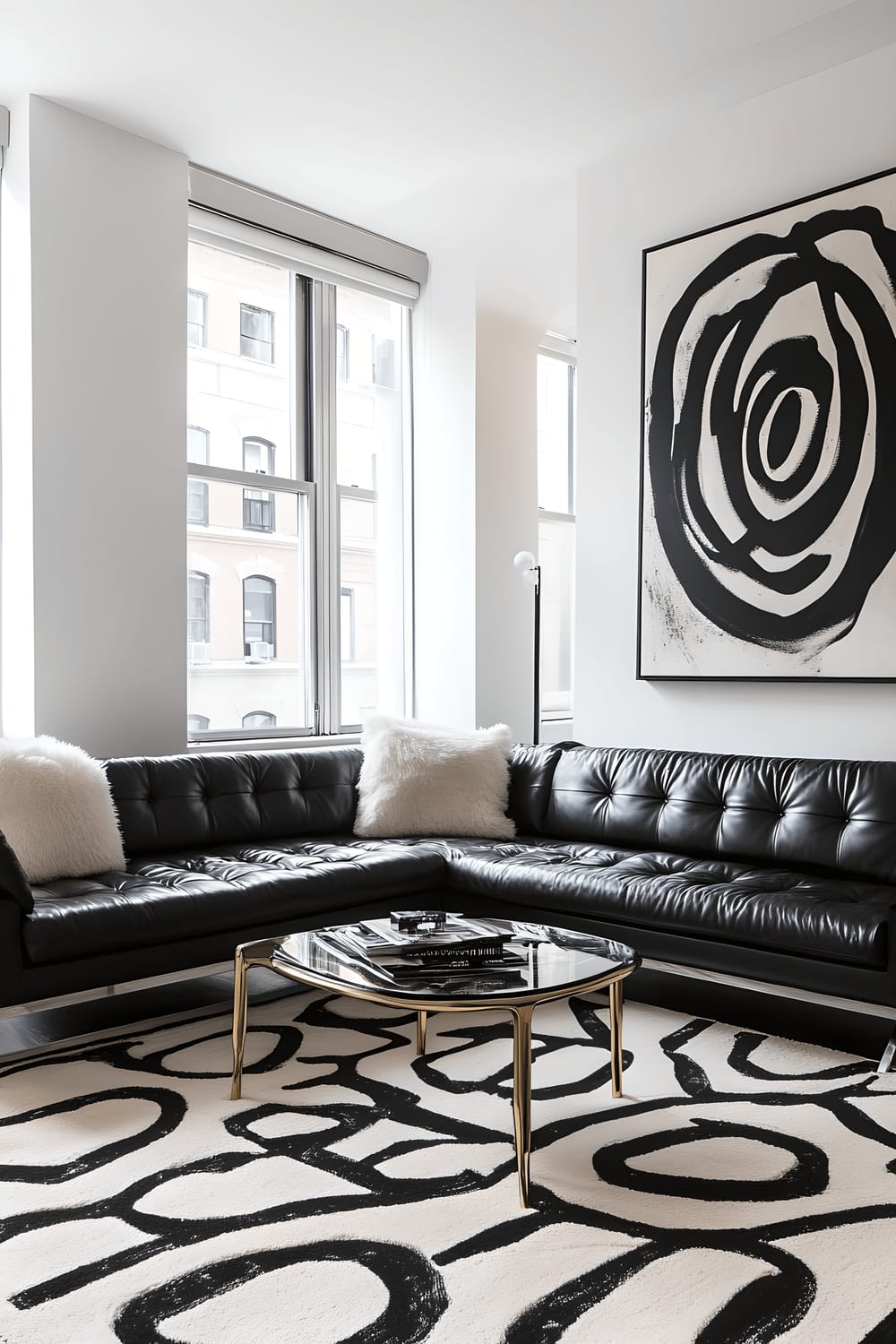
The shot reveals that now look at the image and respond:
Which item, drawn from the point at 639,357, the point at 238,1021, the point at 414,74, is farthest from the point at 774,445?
the point at 238,1021

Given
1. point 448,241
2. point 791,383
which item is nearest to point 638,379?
point 791,383

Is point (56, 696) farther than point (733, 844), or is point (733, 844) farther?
point (56, 696)

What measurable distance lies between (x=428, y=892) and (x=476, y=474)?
2488mm

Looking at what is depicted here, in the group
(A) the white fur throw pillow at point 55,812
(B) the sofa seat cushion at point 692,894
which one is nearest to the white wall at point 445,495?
(B) the sofa seat cushion at point 692,894

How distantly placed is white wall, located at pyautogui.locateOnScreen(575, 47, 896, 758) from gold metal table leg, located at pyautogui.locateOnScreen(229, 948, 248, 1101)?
2248 mm

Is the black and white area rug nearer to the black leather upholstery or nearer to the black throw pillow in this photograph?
the black leather upholstery

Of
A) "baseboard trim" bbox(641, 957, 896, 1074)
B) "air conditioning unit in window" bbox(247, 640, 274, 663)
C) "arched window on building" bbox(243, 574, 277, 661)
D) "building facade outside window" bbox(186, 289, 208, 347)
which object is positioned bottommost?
"baseboard trim" bbox(641, 957, 896, 1074)

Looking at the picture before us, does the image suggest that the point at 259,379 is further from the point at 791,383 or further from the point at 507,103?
the point at 791,383

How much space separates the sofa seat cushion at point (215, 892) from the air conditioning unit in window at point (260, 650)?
1.34 meters

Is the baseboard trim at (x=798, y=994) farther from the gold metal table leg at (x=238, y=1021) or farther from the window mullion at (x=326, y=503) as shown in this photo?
the window mullion at (x=326, y=503)

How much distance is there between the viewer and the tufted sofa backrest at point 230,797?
3693mm

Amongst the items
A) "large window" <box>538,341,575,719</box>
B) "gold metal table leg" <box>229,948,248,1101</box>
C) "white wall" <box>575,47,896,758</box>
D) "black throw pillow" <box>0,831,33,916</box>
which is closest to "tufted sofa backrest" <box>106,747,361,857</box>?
"black throw pillow" <box>0,831,33,916</box>

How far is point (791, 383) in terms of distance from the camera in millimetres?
3867

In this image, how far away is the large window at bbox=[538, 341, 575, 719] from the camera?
6.51m
